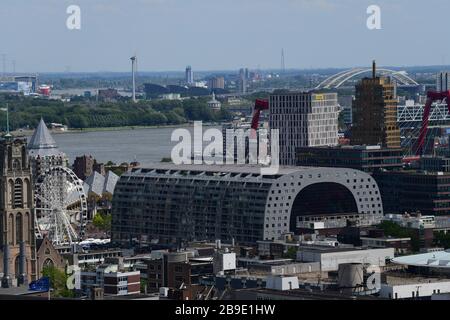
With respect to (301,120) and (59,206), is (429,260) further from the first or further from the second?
(301,120)

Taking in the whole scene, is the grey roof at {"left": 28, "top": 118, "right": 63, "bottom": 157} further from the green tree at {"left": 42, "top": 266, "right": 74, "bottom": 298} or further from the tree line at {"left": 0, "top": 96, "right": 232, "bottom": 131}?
the tree line at {"left": 0, "top": 96, "right": 232, "bottom": 131}

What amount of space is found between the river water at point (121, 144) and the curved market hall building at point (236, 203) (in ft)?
48.9

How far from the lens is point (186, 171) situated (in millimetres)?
25797

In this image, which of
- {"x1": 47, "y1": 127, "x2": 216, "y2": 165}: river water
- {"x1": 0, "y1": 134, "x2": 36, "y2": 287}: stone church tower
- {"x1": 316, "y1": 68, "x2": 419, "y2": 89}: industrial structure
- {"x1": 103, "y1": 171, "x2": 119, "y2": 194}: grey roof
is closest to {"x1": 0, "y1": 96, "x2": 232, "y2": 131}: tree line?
{"x1": 47, "y1": 127, "x2": 216, "y2": 165}: river water

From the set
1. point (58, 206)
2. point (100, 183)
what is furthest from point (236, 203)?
point (100, 183)

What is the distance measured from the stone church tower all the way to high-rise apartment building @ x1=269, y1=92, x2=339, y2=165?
48.9 ft

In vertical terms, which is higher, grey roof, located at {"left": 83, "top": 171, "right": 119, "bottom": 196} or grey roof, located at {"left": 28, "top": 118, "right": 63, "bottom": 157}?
grey roof, located at {"left": 28, "top": 118, "right": 63, "bottom": 157}

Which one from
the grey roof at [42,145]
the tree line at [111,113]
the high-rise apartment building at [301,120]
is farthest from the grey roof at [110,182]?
the tree line at [111,113]

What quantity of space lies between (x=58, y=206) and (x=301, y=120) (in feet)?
32.7

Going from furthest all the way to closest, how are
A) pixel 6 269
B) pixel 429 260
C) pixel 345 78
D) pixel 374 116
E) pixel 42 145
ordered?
pixel 345 78 < pixel 42 145 < pixel 374 116 < pixel 6 269 < pixel 429 260

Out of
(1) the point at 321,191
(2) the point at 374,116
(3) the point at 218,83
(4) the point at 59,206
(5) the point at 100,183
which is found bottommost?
(5) the point at 100,183

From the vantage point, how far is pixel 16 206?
63.6ft

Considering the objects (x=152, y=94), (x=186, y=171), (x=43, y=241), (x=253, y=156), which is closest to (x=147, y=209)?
(x=186, y=171)

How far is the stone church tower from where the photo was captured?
19078mm
